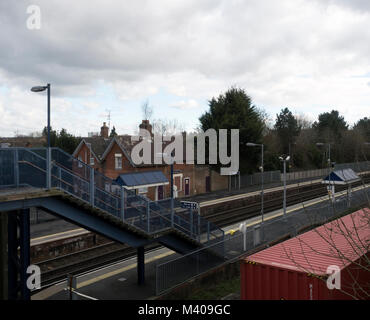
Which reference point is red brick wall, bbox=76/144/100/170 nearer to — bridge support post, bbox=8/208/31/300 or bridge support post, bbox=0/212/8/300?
bridge support post, bbox=0/212/8/300

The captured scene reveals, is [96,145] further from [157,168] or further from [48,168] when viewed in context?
[48,168]

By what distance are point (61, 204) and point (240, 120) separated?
118 ft

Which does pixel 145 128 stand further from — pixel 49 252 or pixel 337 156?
pixel 337 156

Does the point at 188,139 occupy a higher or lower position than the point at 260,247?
higher

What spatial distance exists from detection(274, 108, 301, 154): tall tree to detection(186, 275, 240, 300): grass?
56.9 meters

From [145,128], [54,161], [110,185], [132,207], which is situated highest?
[145,128]

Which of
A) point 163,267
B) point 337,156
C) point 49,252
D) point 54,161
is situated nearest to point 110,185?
point 54,161

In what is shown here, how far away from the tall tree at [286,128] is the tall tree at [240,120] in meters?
26.0

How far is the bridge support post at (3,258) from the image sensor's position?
36.7 feet

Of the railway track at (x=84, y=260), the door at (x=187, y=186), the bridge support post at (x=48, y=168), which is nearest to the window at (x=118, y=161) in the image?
the door at (x=187, y=186)

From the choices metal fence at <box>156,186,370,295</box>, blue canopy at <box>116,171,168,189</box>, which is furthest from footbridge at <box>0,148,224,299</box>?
blue canopy at <box>116,171,168,189</box>

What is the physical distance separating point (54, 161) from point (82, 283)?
6575mm

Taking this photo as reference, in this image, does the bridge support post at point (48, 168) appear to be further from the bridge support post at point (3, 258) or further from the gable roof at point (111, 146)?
the gable roof at point (111, 146)

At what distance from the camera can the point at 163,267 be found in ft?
43.9
